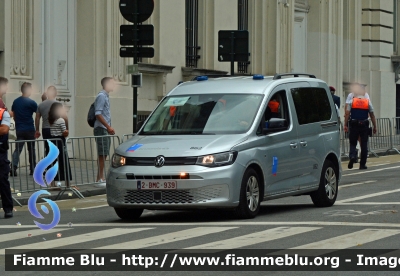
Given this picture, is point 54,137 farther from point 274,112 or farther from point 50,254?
point 50,254

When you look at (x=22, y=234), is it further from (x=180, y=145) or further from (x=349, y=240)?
(x=349, y=240)

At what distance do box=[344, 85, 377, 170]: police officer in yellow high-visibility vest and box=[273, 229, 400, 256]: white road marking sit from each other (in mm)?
11817

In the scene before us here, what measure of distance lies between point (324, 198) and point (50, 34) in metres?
10.9

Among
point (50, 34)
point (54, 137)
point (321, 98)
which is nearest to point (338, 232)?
point (321, 98)

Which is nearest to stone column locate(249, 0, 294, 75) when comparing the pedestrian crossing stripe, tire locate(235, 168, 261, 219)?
tire locate(235, 168, 261, 219)

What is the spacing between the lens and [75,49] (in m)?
25.0

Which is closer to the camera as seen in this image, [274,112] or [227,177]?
[227,177]

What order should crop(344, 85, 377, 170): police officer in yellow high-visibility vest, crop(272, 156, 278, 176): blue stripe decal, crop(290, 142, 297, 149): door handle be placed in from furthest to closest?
1. crop(344, 85, 377, 170): police officer in yellow high-visibility vest
2. crop(290, 142, 297, 149): door handle
3. crop(272, 156, 278, 176): blue stripe decal

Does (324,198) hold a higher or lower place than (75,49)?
lower

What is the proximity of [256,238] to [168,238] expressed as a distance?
0.91 m

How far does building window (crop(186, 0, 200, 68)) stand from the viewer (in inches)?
1166

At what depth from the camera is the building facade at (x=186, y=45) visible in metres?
22.9

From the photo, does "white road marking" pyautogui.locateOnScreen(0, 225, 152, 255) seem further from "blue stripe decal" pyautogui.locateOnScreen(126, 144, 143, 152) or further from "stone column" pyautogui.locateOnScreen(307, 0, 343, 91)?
"stone column" pyautogui.locateOnScreen(307, 0, 343, 91)

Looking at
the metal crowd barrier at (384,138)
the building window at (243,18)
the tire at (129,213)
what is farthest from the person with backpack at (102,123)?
the building window at (243,18)
